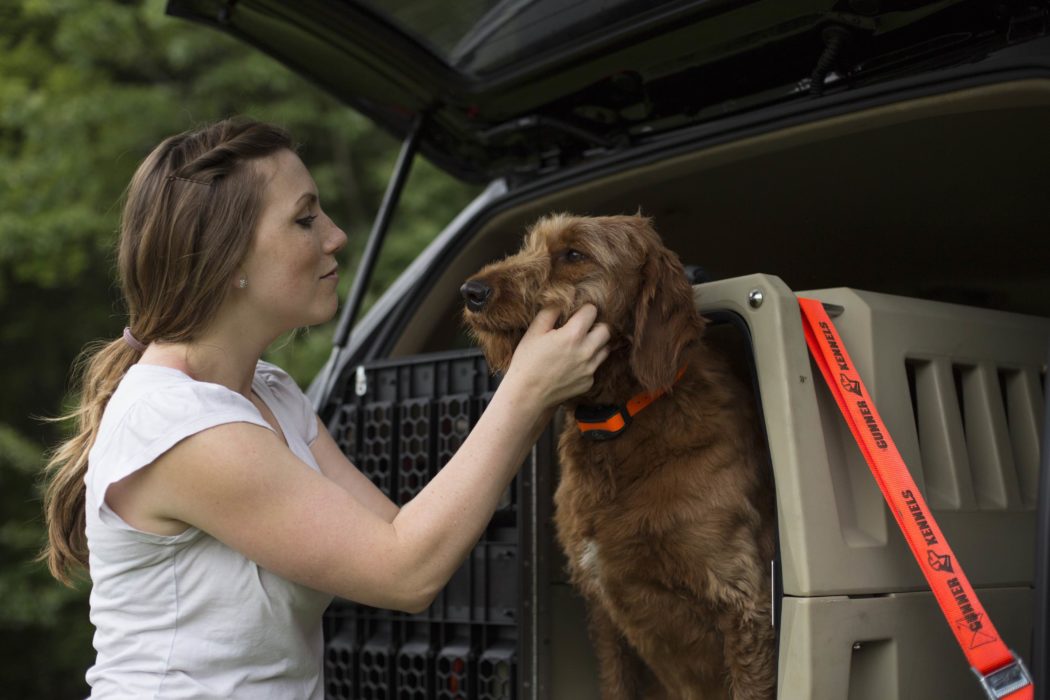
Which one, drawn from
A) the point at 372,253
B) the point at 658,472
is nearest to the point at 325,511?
the point at 658,472

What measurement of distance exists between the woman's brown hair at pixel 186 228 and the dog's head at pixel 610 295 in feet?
1.62

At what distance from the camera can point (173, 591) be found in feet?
6.07

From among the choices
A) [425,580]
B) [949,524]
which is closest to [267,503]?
[425,580]

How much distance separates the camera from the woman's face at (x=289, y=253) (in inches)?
79.0

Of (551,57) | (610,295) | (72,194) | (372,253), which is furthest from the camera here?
(72,194)

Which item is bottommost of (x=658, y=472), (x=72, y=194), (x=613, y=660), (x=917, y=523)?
(x=613, y=660)

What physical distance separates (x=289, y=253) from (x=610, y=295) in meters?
0.65

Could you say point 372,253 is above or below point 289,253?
above

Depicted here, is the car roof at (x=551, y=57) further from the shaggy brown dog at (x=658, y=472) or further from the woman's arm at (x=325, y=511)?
the woman's arm at (x=325, y=511)

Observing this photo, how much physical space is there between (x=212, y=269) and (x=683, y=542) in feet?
3.45

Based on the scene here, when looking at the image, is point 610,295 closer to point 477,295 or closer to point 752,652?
point 477,295

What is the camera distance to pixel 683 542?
6.97 feet

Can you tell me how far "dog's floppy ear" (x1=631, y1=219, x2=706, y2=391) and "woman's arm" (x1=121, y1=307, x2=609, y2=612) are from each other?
37 centimetres

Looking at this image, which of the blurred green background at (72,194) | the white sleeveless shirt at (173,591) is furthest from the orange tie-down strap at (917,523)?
the blurred green background at (72,194)
